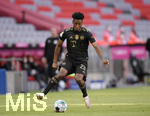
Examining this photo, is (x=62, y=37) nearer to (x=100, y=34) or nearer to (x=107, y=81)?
(x=107, y=81)

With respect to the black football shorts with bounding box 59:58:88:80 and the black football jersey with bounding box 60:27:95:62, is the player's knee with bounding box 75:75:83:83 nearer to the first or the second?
the black football shorts with bounding box 59:58:88:80

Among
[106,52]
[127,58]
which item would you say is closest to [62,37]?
[106,52]

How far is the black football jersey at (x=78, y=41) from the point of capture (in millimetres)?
8352

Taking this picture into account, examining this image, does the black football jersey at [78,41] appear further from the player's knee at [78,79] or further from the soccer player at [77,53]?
the player's knee at [78,79]

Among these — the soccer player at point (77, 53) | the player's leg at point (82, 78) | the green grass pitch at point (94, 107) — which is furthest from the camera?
the soccer player at point (77, 53)

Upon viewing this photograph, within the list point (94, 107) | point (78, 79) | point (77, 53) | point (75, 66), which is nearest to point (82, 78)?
point (78, 79)

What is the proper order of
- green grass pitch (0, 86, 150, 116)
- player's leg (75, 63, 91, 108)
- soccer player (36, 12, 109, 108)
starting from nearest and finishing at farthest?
green grass pitch (0, 86, 150, 116)
player's leg (75, 63, 91, 108)
soccer player (36, 12, 109, 108)

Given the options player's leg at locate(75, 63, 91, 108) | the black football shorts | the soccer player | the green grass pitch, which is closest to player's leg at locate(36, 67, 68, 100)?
the soccer player

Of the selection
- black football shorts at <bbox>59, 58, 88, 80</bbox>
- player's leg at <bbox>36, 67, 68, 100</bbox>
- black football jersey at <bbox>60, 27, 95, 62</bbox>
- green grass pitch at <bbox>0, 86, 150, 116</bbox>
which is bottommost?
green grass pitch at <bbox>0, 86, 150, 116</bbox>

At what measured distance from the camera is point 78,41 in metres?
8.37

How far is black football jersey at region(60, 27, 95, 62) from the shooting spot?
329 inches

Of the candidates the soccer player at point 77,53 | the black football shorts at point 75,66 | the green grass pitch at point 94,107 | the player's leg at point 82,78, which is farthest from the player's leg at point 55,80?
the green grass pitch at point 94,107

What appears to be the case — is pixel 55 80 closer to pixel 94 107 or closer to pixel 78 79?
pixel 78 79

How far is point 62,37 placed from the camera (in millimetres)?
8516
